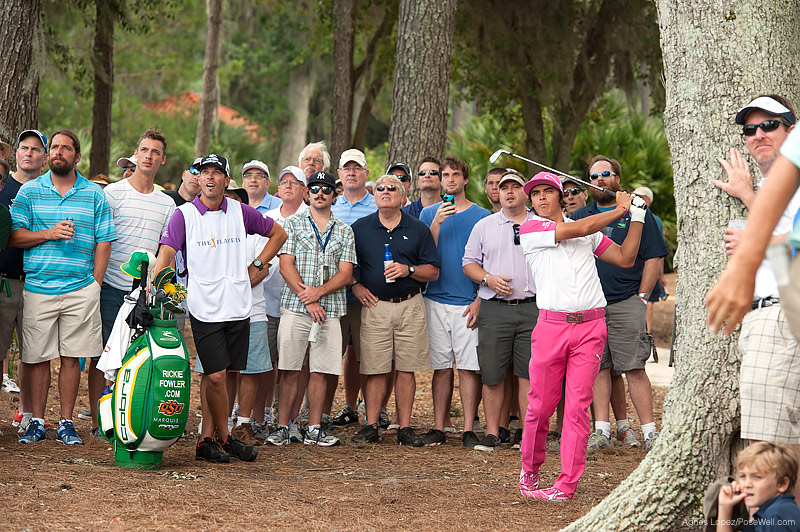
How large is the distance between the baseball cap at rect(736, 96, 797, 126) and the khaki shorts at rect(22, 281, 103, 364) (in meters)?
4.87

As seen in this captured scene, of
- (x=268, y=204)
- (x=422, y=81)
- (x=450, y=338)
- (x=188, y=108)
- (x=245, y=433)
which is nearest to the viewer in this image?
(x=245, y=433)

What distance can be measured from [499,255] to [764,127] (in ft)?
11.8

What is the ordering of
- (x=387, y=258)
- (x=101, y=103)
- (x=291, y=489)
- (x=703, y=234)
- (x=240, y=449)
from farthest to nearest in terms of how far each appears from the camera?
(x=101, y=103), (x=387, y=258), (x=240, y=449), (x=291, y=489), (x=703, y=234)

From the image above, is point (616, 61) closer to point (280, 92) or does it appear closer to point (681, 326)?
point (681, 326)

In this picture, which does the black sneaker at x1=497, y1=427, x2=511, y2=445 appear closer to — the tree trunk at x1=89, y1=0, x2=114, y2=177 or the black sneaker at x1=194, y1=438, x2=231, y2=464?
the black sneaker at x1=194, y1=438, x2=231, y2=464

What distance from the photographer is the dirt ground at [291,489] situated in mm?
4656

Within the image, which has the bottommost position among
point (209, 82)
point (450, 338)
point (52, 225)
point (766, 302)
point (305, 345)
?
point (305, 345)

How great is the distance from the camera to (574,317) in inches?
212

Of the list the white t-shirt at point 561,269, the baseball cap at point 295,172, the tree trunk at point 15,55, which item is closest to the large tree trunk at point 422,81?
the baseball cap at point 295,172

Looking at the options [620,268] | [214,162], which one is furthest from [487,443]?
[214,162]

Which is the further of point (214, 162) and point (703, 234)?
point (214, 162)

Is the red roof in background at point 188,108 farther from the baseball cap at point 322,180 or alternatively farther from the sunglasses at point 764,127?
the sunglasses at point 764,127

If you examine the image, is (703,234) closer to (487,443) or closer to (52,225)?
(487,443)

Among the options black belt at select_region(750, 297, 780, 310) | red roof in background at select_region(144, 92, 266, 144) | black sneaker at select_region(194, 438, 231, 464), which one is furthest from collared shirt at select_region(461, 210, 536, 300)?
red roof in background at select_region(144, 92, 266, 144)
